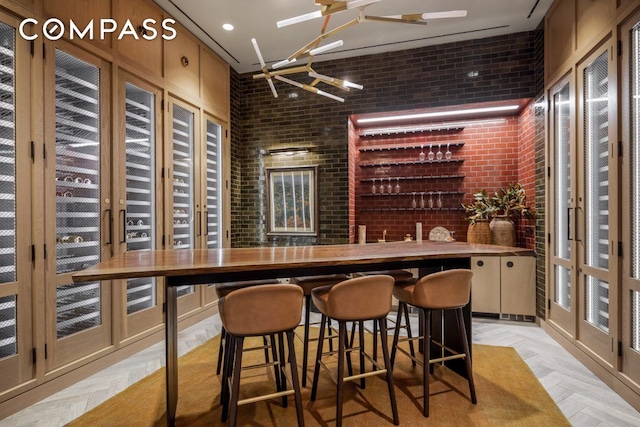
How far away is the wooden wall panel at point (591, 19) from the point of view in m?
2.67

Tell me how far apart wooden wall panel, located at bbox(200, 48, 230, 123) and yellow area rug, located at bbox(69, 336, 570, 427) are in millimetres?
3276

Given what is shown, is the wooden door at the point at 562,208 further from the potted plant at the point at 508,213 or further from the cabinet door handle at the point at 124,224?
the cabinet door handle at the point at 124,224

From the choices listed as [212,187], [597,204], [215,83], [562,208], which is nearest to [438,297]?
[597,204]

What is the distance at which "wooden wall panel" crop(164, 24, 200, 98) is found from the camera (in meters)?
3.87

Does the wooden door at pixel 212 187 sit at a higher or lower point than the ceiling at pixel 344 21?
lower

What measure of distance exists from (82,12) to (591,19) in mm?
4252

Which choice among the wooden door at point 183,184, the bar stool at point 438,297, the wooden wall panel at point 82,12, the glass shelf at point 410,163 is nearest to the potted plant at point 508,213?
the glass shelf at point 410,163

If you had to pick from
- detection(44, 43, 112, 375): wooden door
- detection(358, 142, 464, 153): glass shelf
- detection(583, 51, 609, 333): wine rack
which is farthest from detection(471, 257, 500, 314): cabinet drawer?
detection(44, 43, 112, 375): wooden door

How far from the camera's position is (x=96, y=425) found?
7.15ft

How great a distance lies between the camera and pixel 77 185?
2.86 meters

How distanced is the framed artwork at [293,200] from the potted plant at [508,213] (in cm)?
237

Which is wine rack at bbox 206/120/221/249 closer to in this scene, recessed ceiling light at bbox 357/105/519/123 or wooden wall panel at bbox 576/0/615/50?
recessed ceiling light at bbox 357/105/519/123

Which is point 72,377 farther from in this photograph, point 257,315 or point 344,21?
point 344,21

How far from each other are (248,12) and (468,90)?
279 cm
